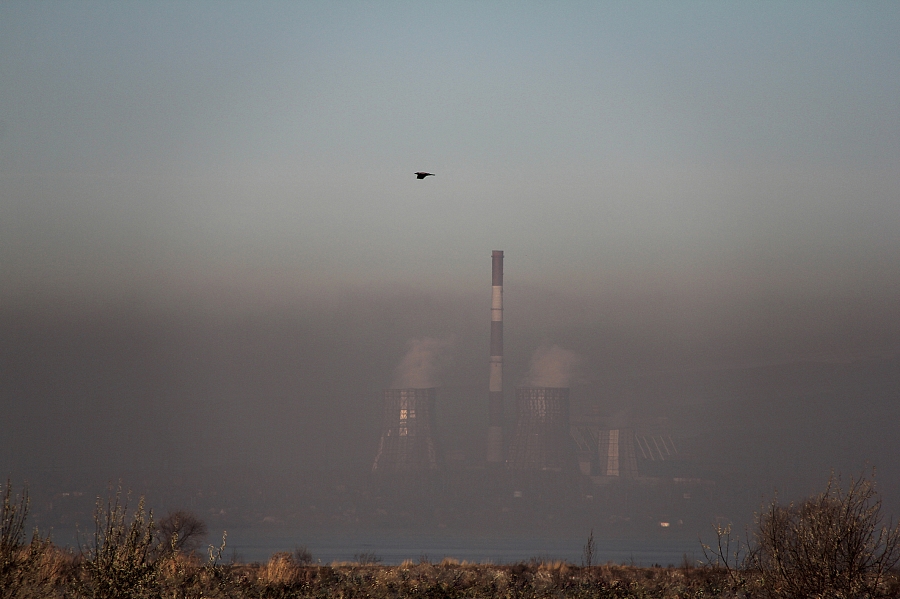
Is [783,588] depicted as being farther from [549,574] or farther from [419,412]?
[419,412]

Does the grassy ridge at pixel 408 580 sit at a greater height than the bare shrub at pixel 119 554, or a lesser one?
lesser

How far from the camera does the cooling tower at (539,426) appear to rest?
574ft

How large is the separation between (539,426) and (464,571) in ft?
517

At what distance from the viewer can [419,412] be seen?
583 feet

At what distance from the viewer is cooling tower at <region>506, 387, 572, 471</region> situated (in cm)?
17500

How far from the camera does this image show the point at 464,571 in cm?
2153

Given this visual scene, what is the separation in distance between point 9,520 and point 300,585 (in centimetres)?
780

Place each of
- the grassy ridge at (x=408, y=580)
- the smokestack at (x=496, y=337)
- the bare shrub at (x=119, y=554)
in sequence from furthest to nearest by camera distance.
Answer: the smokestack at (x=496, y=337) < the grassy ridge at (x=408, y=580) < the bare shrub at (x=119, y=554)

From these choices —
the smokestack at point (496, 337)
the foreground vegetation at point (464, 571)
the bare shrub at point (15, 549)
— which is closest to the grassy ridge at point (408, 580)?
the foreground vegetation at point (464, 571)

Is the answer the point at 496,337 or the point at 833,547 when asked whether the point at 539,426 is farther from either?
the point at 833,547

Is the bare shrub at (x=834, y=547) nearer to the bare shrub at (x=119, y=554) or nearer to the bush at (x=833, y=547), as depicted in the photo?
the bush at (x=833, y=547)

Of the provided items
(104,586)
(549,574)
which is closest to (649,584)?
(549,574)

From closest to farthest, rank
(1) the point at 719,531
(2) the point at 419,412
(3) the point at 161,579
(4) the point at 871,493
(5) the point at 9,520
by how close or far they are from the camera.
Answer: (5) the point at 9,520, (4) the point at 871,493, (1) the point at 719,531, (3) the point at 161,579, (2) the point at 419,412

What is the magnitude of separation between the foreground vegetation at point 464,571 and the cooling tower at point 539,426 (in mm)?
151793
